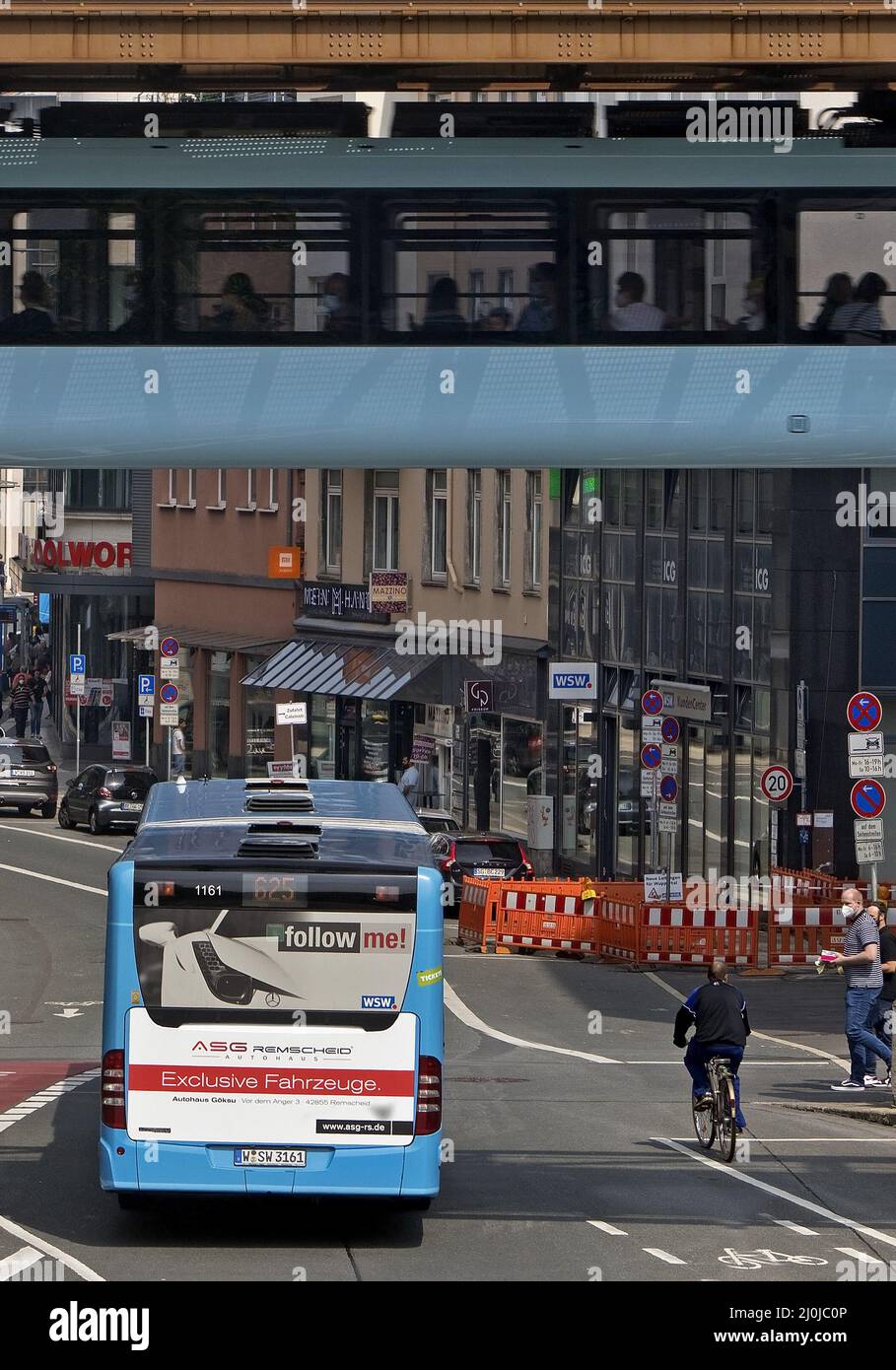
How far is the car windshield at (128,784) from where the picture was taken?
50594 millimetres

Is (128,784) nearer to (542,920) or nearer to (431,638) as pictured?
(431,638)

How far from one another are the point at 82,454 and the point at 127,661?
2354 inches

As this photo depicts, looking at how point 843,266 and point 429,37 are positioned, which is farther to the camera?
point 843,266

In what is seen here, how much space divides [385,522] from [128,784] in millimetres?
10528

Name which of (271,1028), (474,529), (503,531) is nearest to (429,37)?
(271,1028)

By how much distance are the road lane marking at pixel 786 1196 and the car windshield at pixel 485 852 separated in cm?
1827

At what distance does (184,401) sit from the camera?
49.8 ft

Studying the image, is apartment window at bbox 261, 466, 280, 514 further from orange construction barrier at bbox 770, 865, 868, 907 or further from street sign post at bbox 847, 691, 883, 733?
street sign post at bbox 847, 691, 883, 733

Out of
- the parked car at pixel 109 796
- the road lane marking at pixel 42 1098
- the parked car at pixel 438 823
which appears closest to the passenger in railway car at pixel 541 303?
Answer: the road lane marking at pixel 42 1098

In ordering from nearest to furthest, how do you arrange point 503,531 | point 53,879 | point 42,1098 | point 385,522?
point 42,1098, point 53,879, point 503,531, point 385,522

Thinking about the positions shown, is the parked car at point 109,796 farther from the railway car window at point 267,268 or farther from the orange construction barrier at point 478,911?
the railway car window at point 267,268

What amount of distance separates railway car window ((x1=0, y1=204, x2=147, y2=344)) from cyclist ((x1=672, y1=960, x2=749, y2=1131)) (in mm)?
7085

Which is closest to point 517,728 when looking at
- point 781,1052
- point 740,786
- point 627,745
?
point 627,745

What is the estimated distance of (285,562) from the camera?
6075cm
